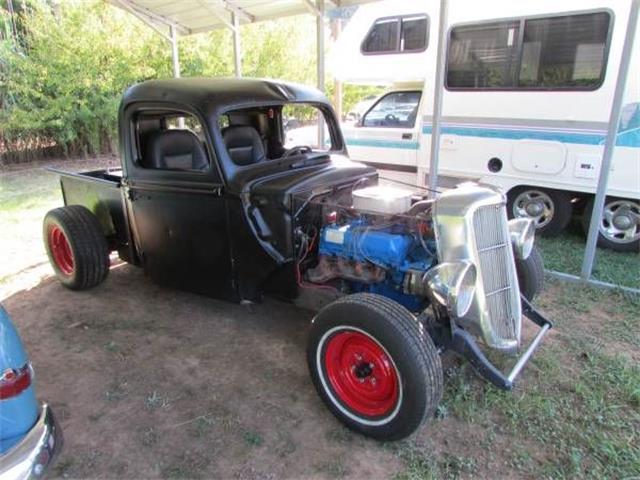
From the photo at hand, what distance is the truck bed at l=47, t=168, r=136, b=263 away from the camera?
382cm

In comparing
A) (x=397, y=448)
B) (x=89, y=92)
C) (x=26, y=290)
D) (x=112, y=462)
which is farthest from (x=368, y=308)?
(x=89, y=92)

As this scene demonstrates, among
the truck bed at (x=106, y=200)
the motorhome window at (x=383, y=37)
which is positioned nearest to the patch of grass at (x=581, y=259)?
the motorhome window at (x=383, y=37)

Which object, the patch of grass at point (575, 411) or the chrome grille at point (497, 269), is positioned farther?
the chrome grille at point (497, 269)

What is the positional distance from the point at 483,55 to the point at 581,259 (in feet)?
8.50

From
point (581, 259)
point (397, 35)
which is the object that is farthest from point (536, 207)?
point (397, 35)

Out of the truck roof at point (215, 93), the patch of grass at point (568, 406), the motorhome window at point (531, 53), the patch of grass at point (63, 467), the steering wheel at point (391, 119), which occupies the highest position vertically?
the motorhome window at point (531, 53)

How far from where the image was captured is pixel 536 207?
5555 mm

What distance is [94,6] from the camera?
10.6 m

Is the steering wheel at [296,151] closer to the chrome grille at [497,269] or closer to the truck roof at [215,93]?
the truck roof at [215,93]

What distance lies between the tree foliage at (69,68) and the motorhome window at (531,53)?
328 inches

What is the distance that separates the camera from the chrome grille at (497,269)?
2387 millimetres

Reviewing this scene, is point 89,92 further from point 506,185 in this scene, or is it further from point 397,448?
point 397,448

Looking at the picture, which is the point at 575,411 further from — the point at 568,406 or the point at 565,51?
the point at 565,51

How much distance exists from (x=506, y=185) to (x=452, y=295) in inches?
152
